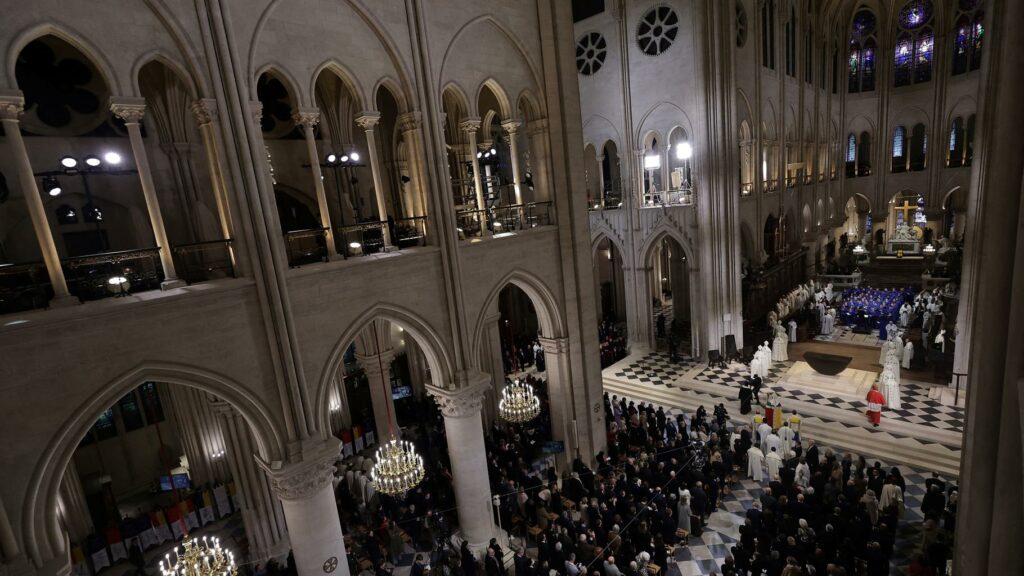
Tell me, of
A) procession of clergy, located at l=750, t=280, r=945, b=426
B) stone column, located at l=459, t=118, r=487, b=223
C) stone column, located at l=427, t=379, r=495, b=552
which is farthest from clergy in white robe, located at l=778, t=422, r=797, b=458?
stone column, located at l=459, t=118, r=487, b=223

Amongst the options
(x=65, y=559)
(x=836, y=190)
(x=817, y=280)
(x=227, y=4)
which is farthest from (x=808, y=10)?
(x=65, y=559)

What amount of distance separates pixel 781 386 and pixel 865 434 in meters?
3.63

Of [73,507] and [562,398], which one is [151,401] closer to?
[73,507]

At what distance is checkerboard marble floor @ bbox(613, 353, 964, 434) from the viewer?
1445cm

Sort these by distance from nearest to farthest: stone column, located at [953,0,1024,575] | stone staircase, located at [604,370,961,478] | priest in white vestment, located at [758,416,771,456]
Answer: stone column, located at [953,0,1024,575] → stone staircase, located at [604,370,961,478] → priest in white vestment, located at [758,416,771,456]

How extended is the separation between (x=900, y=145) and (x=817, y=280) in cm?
1268

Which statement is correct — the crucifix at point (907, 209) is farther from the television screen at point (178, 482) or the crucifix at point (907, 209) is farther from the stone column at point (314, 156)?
the television screen at point (178, 482)

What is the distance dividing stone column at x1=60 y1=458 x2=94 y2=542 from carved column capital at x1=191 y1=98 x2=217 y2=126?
32.5 ft

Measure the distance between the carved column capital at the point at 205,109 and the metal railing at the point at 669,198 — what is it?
17.1m

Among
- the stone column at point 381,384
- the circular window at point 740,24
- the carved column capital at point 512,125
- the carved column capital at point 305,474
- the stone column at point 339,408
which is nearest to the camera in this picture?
the carved column capital at point 305,474

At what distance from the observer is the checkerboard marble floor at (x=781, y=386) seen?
14.5 meters

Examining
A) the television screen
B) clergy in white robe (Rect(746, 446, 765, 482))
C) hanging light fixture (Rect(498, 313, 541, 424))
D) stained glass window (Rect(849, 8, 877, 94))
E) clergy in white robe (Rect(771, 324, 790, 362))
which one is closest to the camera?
hanging light fixture (Rect(498, 313, 541, 424))

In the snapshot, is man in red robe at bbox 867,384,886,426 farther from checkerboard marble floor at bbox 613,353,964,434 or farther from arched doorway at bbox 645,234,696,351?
arched doorway at bbox 645,234,696,351

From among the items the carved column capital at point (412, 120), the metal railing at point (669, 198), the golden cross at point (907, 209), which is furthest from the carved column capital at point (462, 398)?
the golden cross at point (907, 209)
